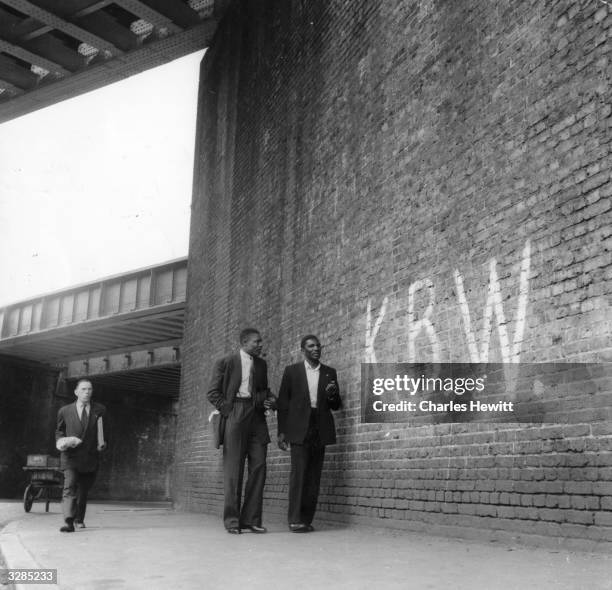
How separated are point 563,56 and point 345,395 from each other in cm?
378

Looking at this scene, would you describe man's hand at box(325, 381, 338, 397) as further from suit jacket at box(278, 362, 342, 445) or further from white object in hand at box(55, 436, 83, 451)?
white object in hand at box(55, 436, 83, 451)

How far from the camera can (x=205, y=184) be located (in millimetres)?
13844

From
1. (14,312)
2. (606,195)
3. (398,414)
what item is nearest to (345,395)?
(398,414)

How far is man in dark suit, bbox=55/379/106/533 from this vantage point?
680 cm

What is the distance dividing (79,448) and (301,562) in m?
3.53

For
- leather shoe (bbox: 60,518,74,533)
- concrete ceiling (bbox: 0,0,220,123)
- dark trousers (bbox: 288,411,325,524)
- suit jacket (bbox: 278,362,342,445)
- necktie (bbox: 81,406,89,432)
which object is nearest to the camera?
dark trousers (bbox: 288,411,325,524)

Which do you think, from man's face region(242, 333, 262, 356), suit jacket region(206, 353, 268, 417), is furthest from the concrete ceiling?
suit jacket region(206, 353, 268, 417)

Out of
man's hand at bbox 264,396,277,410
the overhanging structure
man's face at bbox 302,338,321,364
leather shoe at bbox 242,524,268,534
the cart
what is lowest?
the cart

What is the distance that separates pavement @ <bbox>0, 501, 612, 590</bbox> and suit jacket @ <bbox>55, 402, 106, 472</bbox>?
107cm

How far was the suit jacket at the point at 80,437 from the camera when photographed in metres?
6.85

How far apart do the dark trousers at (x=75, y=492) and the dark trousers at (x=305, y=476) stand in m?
1.99

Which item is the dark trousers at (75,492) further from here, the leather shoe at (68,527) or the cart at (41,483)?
the cart at (41,483)

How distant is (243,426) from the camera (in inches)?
242

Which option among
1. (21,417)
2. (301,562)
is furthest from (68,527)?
(21,417)
